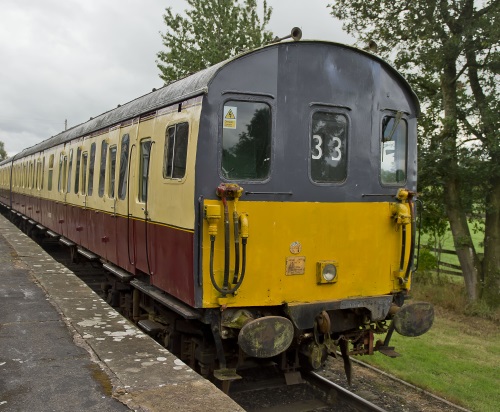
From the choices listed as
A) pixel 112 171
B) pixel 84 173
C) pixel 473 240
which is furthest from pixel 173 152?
pixel 473 240

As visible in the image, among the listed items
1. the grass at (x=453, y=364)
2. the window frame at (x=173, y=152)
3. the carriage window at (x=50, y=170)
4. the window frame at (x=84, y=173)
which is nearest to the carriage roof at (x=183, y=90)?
the window frame at (x=173, y=152)

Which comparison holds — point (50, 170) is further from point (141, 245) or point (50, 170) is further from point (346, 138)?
point (346, 138)

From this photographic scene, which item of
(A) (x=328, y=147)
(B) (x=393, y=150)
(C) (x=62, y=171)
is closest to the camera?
(A) (x=328, y=147)

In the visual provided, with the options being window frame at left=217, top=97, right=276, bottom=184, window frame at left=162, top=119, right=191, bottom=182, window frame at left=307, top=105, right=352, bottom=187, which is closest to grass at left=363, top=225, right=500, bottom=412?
window frame at left=307, top=105, right=352, bottom=187

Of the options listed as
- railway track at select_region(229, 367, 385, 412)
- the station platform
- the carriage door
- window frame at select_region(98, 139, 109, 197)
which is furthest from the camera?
window frame at select_region(98, 139, 109, 197)

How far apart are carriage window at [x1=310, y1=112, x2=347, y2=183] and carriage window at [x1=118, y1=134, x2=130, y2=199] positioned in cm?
288

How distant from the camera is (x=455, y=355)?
9.59 m

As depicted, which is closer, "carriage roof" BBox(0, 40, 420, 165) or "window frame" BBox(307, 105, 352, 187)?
"carriage roof" BBox(0, 40, 420, 165)

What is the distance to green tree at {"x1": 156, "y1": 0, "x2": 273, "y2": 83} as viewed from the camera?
63.3ft

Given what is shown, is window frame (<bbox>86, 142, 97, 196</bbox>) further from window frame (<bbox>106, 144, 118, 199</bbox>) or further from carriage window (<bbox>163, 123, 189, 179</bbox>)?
carriage window (<bbox>163, 123, 189, 179</bbox>)

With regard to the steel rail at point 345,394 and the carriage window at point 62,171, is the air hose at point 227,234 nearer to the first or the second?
the steel rail at point 345,394

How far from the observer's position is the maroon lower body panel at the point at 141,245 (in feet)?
17.3

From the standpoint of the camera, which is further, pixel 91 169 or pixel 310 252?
pixel 91 169

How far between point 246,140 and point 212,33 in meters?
15.6
